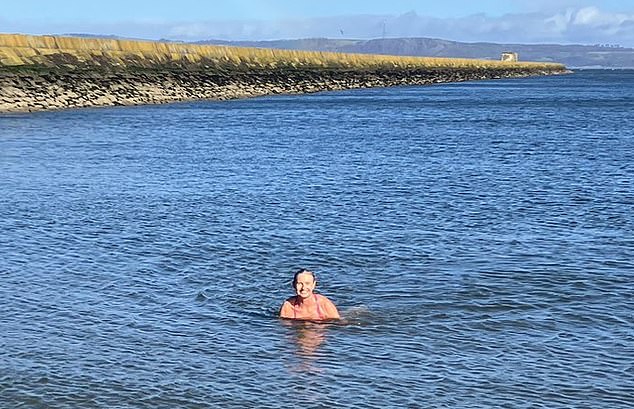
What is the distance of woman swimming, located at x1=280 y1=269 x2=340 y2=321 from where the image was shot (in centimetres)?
924

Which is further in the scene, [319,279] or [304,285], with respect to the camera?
[319,279]

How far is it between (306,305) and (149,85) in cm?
4060

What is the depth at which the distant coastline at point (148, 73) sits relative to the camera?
4038 cm

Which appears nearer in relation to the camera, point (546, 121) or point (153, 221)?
point (153, 221)

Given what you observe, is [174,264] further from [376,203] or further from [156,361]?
[376,203]

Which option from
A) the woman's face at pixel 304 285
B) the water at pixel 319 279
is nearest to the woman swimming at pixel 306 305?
the woman's face at pixel 304 285

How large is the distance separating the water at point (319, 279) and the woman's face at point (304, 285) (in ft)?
0.93

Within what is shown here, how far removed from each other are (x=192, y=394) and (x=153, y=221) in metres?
7.60

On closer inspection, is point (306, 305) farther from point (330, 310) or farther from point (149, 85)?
point (149, 85)

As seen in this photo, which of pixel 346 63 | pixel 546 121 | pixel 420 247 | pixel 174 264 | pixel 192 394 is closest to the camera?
pixel 192 394

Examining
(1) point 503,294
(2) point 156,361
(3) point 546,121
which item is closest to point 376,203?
(1) point 503,294

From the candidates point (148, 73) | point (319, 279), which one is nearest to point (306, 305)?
point (319, 279)

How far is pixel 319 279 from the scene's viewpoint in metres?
11.3

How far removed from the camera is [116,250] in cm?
1255
